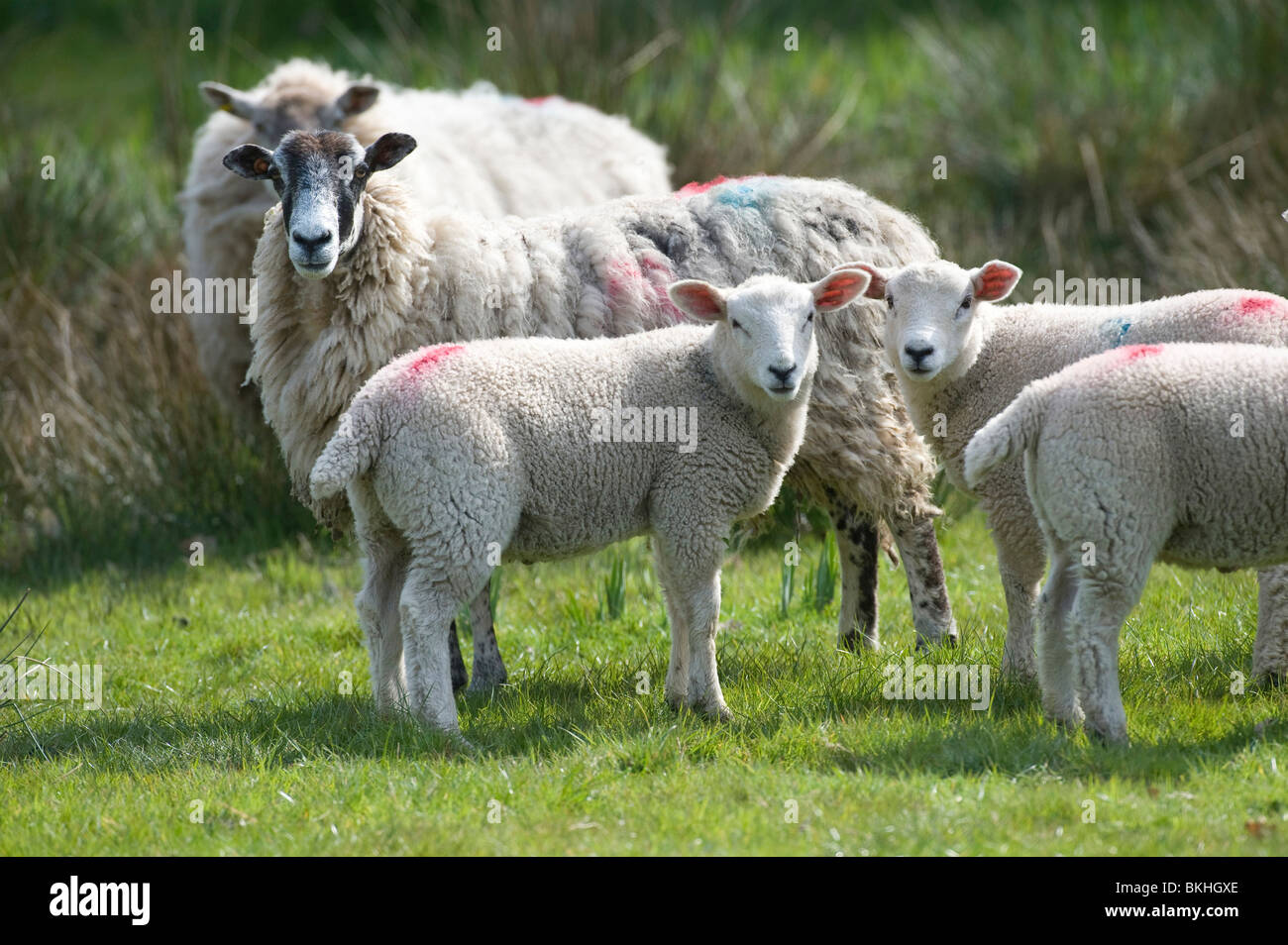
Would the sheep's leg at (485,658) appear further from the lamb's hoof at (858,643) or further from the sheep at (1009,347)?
the sheep at (1009,347)

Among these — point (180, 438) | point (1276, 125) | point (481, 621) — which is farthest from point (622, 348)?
point (1276, 125)

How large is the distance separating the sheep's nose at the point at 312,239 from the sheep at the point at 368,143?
1.93 meters

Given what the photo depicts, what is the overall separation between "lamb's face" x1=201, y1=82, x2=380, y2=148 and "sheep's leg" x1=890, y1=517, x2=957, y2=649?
12.0ft

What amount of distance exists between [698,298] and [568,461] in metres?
0.64

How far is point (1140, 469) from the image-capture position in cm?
388

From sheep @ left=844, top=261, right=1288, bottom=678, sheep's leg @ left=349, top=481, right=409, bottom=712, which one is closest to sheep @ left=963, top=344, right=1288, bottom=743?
sheep @ left=844, top=261, right=1288, bottom=678

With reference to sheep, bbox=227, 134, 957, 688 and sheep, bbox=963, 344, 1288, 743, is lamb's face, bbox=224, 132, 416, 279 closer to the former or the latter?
sheep, bbox=227, 134, 957, 688

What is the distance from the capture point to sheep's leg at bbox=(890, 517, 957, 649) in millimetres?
5457

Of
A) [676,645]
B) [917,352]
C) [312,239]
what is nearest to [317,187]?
[312,239]

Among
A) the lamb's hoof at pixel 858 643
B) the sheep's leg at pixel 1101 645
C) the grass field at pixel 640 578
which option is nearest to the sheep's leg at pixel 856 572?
the lamb's hoof at pixel 858 643

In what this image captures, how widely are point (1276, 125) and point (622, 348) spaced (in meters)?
5.96

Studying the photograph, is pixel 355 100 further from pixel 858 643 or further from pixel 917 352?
pixel 917 352

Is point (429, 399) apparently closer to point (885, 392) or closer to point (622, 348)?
point (622, 348)

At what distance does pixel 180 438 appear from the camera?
25.5ft
